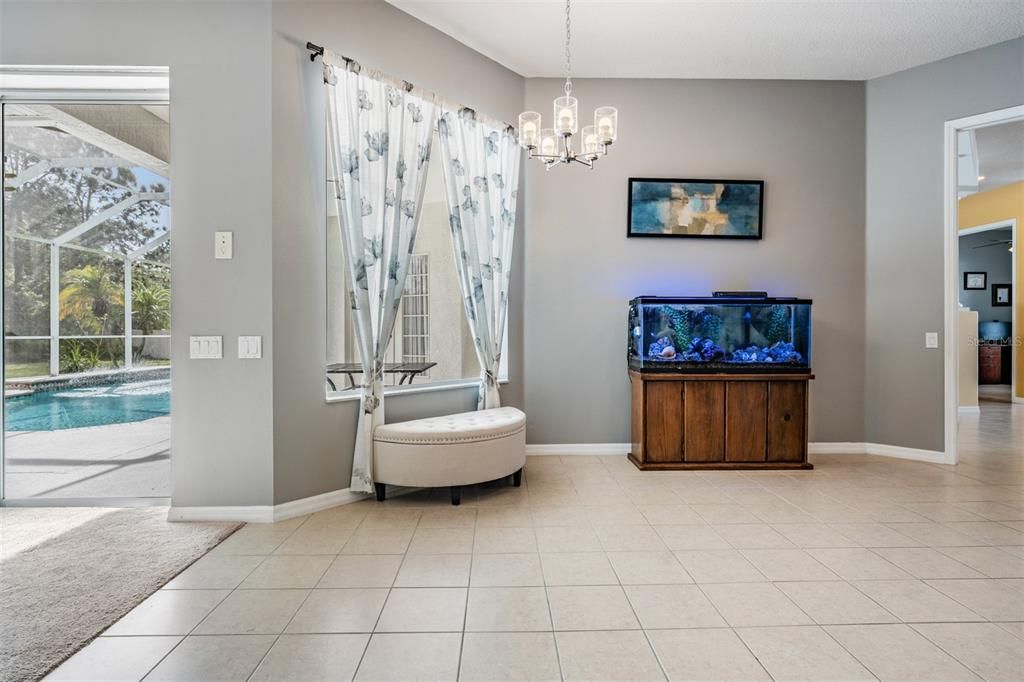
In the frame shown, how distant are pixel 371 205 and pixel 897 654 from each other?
3.44m

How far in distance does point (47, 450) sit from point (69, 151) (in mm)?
1978

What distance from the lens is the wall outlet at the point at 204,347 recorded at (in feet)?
9.82

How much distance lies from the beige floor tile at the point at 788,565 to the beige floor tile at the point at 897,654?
1.31 ft

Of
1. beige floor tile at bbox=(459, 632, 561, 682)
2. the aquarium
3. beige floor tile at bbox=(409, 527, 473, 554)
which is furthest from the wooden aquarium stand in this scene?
beige floor tile at bbox=(459, 632, 561, 682)

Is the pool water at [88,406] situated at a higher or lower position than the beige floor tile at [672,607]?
higher

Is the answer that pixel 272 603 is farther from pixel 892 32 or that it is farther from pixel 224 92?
pixel 892 32

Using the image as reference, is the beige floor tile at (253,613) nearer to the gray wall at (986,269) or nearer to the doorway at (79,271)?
the doorway at (79,271)

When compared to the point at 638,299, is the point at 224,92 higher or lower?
higher

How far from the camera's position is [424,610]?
2068mm

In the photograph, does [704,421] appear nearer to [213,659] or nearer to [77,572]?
[213,659]

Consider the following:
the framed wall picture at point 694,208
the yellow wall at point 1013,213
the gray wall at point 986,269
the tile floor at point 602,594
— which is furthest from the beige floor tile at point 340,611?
the gray wall at point 986,269

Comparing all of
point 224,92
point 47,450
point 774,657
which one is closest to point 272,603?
point 774,657

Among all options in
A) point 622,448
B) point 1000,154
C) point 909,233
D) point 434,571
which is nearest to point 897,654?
point 434,571

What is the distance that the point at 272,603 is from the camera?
6.98ft
